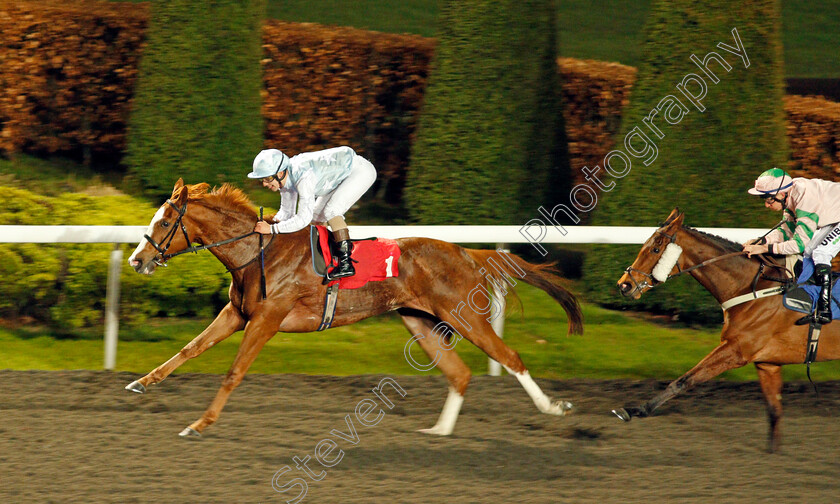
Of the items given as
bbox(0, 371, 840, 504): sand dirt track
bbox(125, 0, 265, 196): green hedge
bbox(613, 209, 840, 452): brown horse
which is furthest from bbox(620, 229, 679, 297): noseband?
bbox(125, 0, 265, 196): green hedge

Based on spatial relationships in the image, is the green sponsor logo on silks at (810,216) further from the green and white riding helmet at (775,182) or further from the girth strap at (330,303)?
the girth strap at (330,303)

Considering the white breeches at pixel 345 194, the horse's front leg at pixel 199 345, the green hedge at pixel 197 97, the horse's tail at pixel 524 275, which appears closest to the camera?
the horse's front leg at pixel 199 345

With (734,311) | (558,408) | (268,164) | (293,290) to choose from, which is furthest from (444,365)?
(734,311)

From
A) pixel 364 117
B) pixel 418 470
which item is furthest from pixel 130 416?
pixel 364 117

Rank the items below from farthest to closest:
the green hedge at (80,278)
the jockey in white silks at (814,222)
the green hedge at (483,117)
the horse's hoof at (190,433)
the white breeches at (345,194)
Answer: the green hedge at (483,117) < the green hedge at (80,278) < the white breeches at (345,194) < the jockey in white silks at (814,222) < the horse's hoof at (190,433)

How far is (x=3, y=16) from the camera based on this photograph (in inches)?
301

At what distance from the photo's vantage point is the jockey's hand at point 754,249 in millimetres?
4359

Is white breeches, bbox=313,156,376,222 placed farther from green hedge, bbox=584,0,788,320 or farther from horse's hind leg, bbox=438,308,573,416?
green hedge, bbox=584,0,788,320

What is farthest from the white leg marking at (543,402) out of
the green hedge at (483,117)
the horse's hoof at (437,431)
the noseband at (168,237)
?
the green hedge at (483,117)

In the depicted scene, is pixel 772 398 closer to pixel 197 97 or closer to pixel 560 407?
pixel 560 407

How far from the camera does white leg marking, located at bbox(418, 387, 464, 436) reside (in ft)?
14.3

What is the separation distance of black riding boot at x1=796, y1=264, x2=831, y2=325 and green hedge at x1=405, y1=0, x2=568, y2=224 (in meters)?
2.66

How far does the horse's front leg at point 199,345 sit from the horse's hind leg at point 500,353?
107cm

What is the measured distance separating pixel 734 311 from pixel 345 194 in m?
2.08
